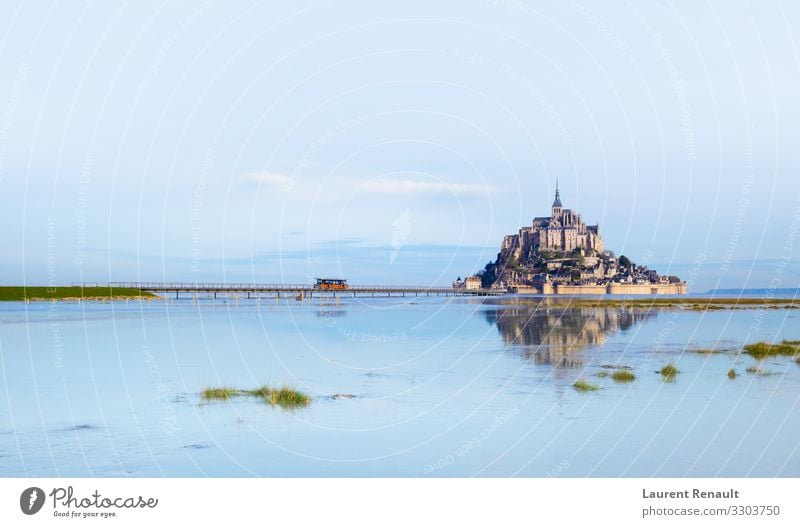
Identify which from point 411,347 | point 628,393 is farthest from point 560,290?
point 628,393

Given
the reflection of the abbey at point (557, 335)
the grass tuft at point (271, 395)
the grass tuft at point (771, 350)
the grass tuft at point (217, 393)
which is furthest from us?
the reflection of the abbey at point (557, 335)

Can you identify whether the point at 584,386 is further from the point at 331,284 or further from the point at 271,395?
the point at 331,284

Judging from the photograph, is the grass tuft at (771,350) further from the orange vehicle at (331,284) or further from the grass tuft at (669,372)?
the orange vehicle at (331,284)

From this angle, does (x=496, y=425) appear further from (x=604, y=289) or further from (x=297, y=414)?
(x=604, y=289)

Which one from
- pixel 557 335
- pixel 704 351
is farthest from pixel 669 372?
pixel 557 335

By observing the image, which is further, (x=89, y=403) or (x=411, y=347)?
(x=411, y=347)
